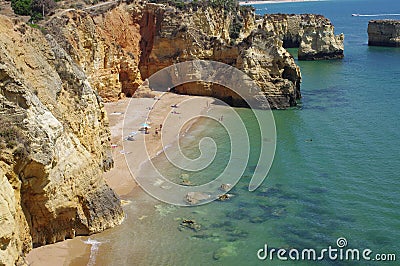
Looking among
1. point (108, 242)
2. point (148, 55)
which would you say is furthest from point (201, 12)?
point (108, 242)

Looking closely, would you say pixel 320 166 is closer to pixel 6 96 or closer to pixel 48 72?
pixel 48 72

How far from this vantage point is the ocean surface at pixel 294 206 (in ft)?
75.2

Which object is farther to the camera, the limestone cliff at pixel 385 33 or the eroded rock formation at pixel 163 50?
the limestone cliff at pixel 385 33

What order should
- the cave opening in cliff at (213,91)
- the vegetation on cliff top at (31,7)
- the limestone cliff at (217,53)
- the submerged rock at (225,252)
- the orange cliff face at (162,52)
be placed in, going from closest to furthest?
the submerged rock at (225,252)
the vegetation on cliff top at (31,7)
the orange cliff face at (162,52)
the limestone cliff at (217,53)
the cave opening in cliff at (213,91)

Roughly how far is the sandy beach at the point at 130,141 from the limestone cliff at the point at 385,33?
60807 mm

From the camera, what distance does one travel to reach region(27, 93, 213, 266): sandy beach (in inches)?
852

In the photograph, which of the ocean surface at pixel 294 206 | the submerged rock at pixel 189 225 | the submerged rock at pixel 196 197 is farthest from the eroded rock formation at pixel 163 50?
the submerged rock at pixel 189 225

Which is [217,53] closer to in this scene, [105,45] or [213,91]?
[213,91]

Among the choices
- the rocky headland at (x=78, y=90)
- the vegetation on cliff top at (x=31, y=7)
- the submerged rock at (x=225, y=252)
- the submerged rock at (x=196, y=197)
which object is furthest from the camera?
the vegetation on cliff top at (x=31, y=7)

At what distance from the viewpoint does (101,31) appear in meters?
46.2

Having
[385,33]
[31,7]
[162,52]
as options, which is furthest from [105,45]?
[385,33]

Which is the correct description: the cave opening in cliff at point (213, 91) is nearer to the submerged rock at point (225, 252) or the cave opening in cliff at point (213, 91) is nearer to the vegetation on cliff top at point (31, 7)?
the vegetation on cliff top at point (31, 7)

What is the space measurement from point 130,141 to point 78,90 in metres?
11.5

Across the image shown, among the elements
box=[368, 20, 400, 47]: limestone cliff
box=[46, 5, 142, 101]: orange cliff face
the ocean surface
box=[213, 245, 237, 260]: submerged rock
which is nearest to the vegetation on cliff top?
box=[46, 5, 142, 101]: orange cliff face
